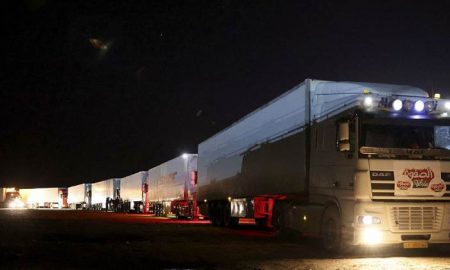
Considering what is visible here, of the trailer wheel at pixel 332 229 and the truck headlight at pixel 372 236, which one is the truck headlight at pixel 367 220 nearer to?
the truck headlight at pixel 372 236

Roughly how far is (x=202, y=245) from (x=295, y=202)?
2877mm

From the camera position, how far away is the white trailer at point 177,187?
36281mm

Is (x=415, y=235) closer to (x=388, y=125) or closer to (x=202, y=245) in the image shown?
(x=388, y=125)

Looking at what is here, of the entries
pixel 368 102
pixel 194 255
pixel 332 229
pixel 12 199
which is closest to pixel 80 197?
pixel 12 199

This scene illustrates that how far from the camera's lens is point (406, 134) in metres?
14.0

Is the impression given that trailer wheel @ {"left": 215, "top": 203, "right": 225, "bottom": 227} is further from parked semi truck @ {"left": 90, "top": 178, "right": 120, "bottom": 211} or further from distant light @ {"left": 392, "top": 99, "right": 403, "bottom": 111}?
parked semi truck @ {"left": 90, "top": 178, "right": 120, "bottom": 211}

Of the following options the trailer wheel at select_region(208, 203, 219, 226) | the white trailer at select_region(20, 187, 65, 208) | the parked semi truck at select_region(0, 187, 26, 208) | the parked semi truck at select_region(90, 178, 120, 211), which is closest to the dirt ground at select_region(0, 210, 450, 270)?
the trailer wheel at select_region(208, 203, 219, 226)

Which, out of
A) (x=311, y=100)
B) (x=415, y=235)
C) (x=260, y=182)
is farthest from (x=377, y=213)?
(x=260, y=182)

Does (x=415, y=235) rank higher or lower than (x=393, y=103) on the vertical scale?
lower

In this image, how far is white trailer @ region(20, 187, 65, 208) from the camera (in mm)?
95069

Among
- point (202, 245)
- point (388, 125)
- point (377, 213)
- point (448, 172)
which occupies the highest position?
point (388, 125)

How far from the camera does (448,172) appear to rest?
14062 millimetres

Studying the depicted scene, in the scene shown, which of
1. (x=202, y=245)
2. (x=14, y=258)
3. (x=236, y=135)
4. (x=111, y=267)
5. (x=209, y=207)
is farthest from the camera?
(x=209, y=207)

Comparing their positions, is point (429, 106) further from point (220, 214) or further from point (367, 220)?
point (220, 214)
